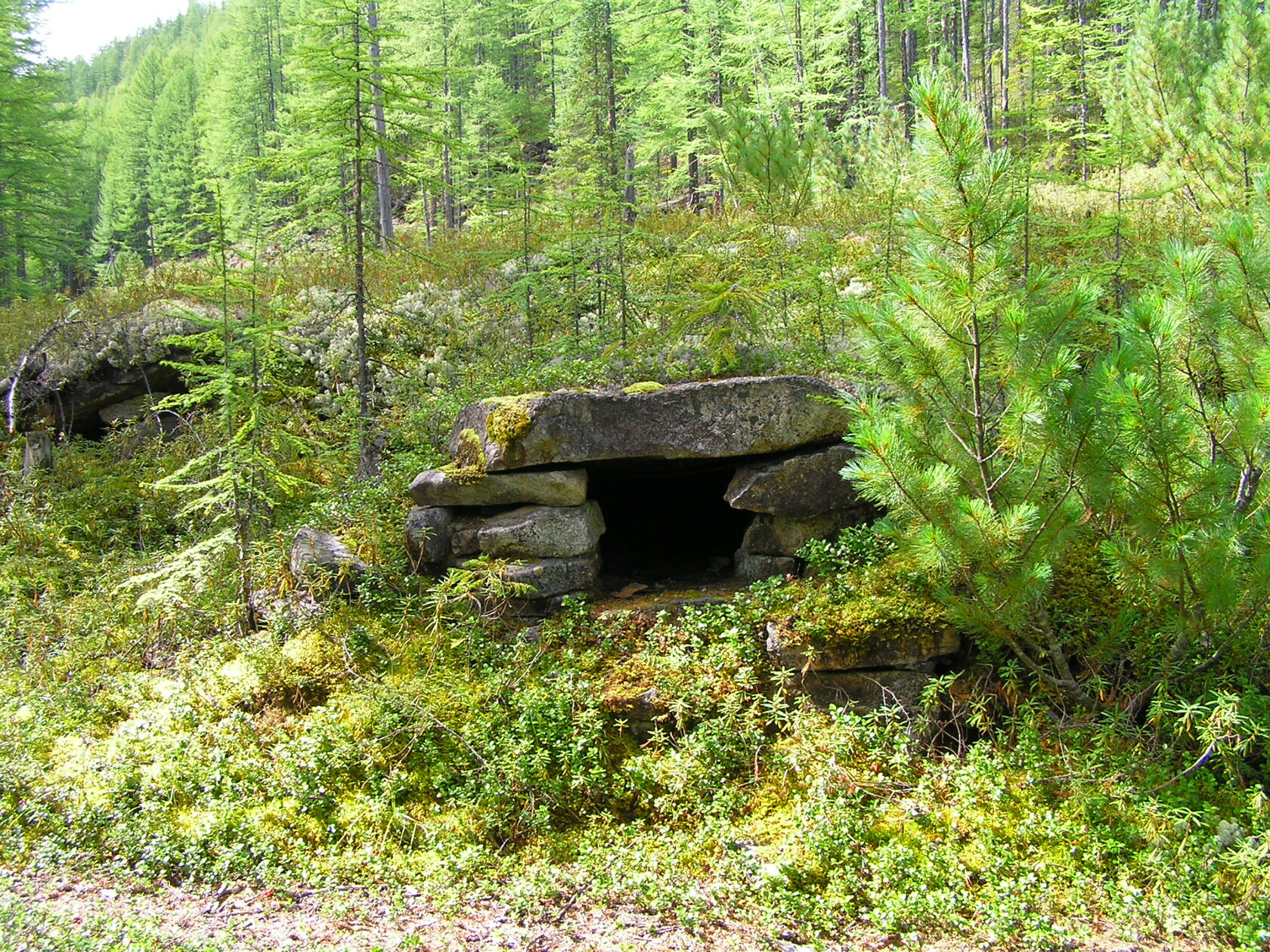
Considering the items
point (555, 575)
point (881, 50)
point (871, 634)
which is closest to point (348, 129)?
point (555, 575)

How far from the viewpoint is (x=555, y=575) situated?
648cm

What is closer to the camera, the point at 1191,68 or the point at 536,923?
the point at 536,923

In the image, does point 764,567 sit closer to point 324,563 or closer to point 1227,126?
point 324,563

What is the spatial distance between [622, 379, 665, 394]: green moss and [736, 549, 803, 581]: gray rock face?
1644mm

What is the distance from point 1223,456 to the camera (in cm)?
414

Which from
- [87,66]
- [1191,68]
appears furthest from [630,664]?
[87,66]

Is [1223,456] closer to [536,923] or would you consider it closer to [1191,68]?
[536,923]

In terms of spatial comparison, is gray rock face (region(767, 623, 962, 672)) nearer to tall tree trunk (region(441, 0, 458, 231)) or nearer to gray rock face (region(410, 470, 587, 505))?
gray rock face (region(410, 470, 587, 505))

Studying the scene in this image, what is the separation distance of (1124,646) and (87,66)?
367 ft

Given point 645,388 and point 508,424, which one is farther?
point 645,388

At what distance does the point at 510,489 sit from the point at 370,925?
354 cm

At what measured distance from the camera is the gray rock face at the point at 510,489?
6625 mm

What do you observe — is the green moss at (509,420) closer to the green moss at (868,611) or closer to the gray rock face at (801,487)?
the gray rock face at (801,487)

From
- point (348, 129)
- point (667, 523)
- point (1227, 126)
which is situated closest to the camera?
point (1227, 126)
